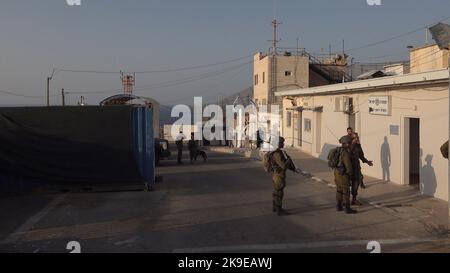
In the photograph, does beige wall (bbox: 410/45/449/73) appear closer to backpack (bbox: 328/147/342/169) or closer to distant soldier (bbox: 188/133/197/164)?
distant soldier (bbox: 188/133/197/164)

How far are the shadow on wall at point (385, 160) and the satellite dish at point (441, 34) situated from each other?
278 inches

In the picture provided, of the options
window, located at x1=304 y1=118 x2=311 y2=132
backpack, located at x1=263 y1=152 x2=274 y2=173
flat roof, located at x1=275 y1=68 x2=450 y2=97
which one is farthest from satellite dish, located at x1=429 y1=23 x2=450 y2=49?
window, located at x1=304 y1=118 x2=311 y2=132

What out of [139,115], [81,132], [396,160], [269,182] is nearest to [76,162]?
[81,132]

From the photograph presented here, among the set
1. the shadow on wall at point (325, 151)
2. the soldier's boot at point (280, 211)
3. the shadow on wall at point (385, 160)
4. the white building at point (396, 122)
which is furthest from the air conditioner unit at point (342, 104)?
the soldier's boot at point (280, 211)

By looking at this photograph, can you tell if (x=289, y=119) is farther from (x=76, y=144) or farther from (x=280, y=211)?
(x=280, y=211)

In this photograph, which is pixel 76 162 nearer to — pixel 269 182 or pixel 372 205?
pixel 269 182

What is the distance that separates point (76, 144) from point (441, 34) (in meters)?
9.54

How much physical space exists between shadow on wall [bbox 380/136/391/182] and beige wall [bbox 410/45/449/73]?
9798 mm

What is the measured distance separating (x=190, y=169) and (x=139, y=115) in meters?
6.37

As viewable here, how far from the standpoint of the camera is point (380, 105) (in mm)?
15844

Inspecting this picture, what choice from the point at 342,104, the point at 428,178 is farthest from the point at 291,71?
the point at 428,178

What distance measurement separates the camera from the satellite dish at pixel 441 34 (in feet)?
28.1

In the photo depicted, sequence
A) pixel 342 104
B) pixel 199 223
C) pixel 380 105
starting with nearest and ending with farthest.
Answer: pixel 199 223, pixel 380 105, pixel 342 104

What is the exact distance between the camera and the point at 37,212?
35.9 ft
